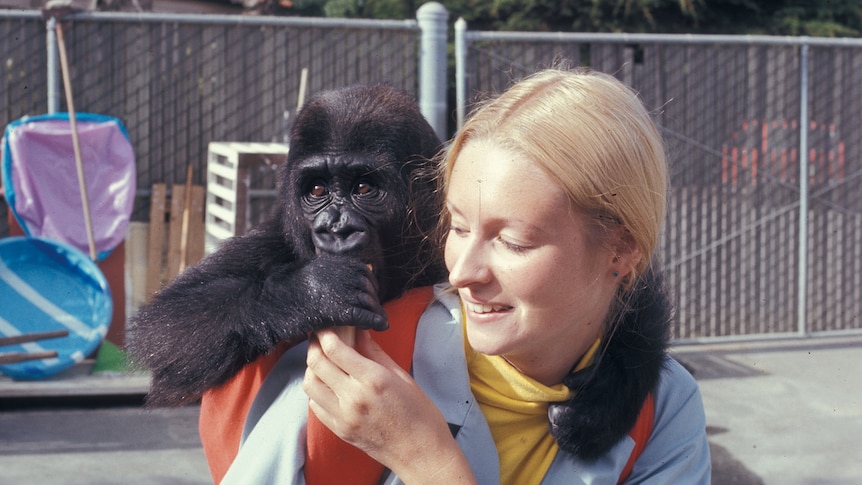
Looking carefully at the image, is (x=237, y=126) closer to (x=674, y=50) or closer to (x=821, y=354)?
(x=674, y=50)

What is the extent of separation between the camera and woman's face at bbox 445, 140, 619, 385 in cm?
145

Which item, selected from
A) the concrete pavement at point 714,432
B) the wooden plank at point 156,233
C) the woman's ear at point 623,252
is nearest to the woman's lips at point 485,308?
the woman's ear at point 623,252

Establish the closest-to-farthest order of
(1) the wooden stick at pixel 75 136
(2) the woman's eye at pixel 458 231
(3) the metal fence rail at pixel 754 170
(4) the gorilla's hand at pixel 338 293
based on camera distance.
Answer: (2) the woman's eye at pixel 458 231 → (4) the gorilla's hand at pixel 338 293 → (1) the wooden stick at pixel 75 136 → (3) the metal fence rail at pixel 754 170

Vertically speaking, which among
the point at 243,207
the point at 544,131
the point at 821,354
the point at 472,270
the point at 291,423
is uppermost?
the point at 544,131

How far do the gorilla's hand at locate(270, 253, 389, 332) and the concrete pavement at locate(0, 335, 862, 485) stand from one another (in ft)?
10.2

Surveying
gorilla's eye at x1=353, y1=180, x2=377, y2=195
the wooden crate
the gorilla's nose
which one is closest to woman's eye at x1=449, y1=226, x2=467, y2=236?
the gorilla's nose

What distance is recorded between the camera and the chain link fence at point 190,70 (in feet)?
21.2

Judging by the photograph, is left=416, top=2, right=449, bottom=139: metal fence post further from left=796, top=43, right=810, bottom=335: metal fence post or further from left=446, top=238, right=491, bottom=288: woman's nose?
left=446, top=238, right=491, bottom=288: woman's nose

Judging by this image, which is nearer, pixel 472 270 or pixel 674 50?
pixel 472 270

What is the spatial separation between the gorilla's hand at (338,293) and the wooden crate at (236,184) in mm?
3589

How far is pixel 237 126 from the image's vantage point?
6762mm

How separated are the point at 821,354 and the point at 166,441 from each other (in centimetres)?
514

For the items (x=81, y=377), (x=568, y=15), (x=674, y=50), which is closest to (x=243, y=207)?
(x=81, y=377)

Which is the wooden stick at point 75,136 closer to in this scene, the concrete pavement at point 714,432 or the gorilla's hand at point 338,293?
the concrete pavement at point 714,432
